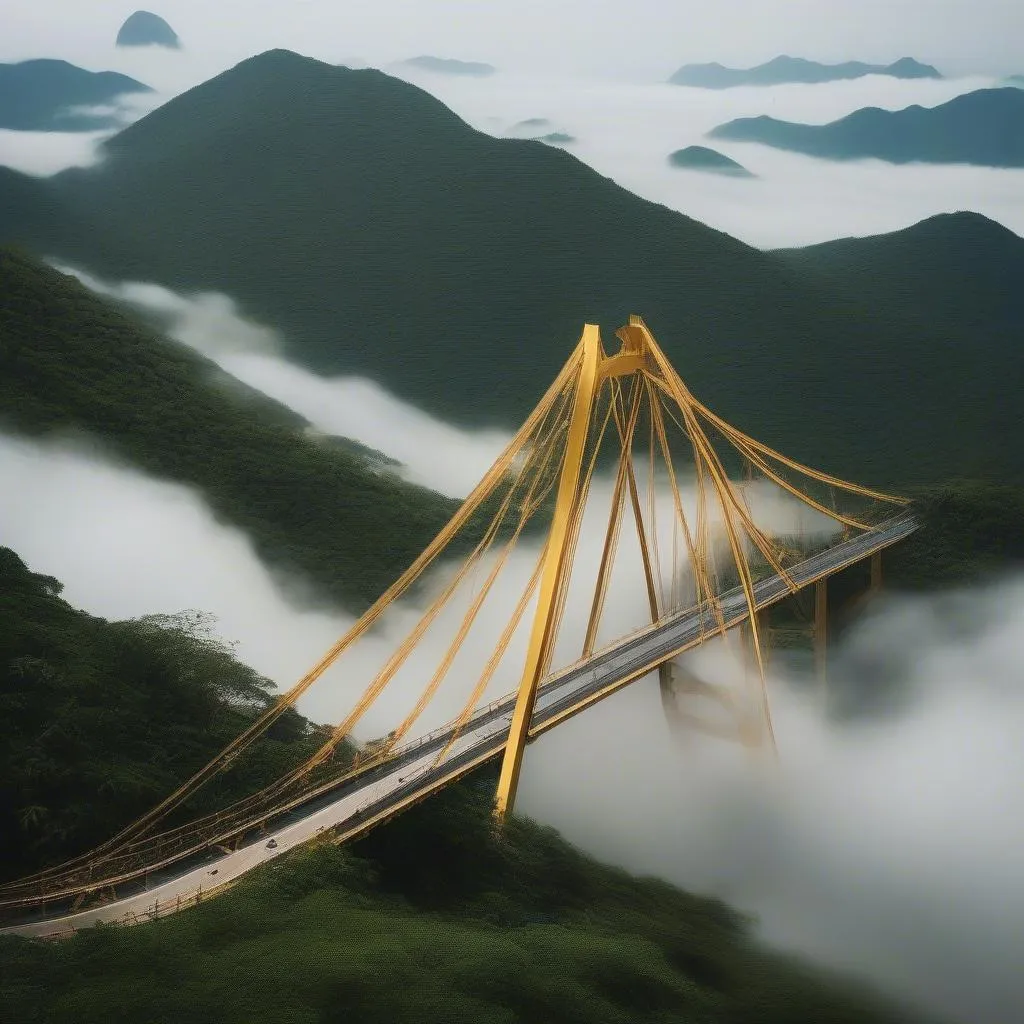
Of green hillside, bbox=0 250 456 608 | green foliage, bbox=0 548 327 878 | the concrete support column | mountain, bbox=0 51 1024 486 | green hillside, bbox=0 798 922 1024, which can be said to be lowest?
green hillside, bbox=0 798 922 1024

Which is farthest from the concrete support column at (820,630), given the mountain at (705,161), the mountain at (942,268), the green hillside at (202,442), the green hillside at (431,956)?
the mountain at (705,161)

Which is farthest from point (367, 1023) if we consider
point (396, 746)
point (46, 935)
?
point (396, 746)

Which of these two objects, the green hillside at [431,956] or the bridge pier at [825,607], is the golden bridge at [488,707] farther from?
the green hillside at [431,956]

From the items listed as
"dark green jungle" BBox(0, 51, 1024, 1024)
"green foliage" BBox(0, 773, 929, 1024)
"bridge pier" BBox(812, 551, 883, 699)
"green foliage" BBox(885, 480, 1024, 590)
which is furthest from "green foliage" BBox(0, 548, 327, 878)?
"green foliage" BBox(885, 480, 1024, 590)

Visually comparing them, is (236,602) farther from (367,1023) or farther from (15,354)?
(367,1023)

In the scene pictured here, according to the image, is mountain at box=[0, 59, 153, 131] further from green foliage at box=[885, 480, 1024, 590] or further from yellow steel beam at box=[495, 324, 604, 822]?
yellow steel beam at box=[495, 324, 604, 822]

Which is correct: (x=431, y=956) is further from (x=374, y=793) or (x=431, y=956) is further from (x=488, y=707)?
(x=488, y=707)

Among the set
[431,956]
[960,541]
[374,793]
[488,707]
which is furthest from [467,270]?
[431,956]
